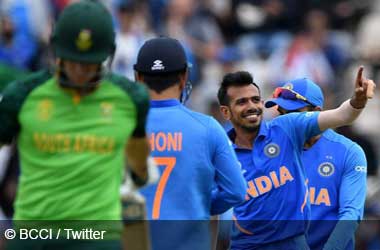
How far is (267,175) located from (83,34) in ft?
8.70

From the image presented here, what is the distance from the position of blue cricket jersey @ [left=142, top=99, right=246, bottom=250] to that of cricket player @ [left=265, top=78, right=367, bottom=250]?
5.21ft

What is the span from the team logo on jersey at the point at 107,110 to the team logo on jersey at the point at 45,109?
262 millimetres

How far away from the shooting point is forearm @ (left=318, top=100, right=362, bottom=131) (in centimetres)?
722

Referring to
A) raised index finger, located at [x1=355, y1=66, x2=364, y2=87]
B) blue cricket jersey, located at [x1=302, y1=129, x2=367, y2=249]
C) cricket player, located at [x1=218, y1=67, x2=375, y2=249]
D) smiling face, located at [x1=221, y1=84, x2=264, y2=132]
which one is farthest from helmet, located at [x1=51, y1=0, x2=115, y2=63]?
blue cricket jersey, located at [x1=302, y1=129, x2=367, y2=249]

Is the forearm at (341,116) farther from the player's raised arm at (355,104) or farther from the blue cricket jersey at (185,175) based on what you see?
the blue cricket jersey at (185,175)

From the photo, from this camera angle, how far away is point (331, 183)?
870cm

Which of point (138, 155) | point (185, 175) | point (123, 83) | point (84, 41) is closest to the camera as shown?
point (84, 41)

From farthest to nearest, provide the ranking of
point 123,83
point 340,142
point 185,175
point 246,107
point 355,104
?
point 340,142, point 246,107, point 355,104, point 185,175, point 123,83

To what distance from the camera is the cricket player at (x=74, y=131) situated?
19.6 ft

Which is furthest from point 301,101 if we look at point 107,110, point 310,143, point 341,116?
point 107,110

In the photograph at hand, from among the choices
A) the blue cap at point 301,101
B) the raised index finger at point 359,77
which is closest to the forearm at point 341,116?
the raised index finger at point 359,77

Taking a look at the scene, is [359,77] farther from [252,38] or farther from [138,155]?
[252,38]

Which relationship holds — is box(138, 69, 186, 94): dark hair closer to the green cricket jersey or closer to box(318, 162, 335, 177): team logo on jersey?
the green cricket jersey

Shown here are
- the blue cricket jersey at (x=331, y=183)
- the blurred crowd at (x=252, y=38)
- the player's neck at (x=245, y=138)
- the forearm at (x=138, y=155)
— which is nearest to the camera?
the forearm at (x=138, y=155)
